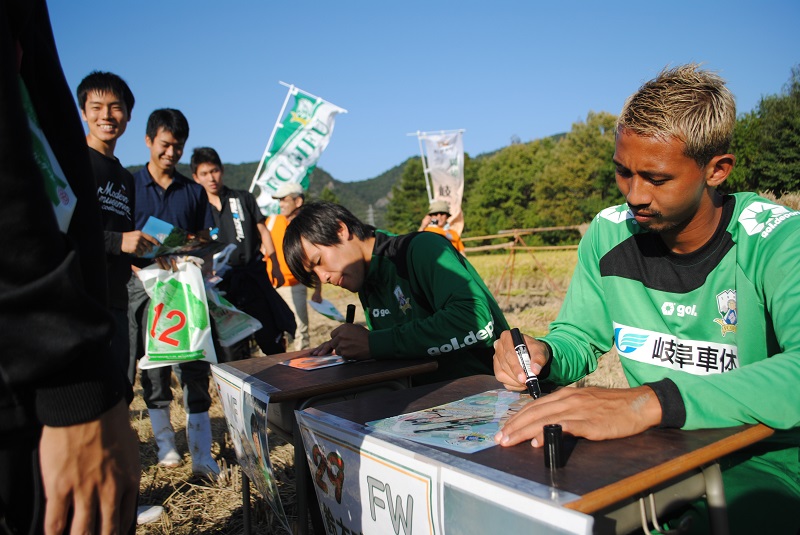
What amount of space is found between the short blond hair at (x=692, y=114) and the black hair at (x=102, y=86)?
287cm

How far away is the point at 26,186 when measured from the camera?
816 mm

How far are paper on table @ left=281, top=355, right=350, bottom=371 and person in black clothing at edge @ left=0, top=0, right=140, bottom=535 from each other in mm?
1405

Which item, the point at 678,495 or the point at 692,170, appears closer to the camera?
the point at 678,495

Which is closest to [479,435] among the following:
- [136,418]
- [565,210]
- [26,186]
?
[26,186]

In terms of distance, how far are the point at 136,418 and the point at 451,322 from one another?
11.7 feet

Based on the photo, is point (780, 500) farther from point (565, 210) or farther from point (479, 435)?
point (565, 210)

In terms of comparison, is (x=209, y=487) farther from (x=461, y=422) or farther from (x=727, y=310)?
(x=727, y=310)

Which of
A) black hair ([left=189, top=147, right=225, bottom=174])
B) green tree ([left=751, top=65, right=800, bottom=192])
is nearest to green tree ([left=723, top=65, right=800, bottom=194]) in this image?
green tree ([left=751, top=65, right=800, bottom=192])

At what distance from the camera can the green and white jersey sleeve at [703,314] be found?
1272 millimetres

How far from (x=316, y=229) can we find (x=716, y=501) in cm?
186

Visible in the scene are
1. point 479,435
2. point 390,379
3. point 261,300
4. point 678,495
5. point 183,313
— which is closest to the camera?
point 678,495

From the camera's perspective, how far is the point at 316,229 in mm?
2652

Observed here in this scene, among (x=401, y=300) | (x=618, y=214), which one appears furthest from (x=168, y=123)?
(x=618, y=214)

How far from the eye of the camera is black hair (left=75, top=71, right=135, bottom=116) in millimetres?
3352
